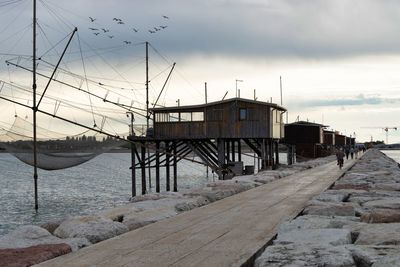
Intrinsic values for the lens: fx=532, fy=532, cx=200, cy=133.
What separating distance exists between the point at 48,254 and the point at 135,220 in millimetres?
3349

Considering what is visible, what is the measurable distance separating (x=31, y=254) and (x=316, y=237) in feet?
14.0

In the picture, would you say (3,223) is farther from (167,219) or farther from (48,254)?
(48,254)

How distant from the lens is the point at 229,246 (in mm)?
8398

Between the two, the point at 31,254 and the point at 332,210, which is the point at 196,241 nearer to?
the point at 31,254

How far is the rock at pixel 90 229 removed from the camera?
30.0 ft

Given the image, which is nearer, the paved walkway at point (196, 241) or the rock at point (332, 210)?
the paved walkway at point (196, 241)

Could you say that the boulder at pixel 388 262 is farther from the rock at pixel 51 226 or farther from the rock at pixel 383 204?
the rock at pixel 51 226

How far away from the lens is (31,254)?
25.2 ft

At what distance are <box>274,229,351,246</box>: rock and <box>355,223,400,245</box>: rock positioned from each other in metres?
0.23

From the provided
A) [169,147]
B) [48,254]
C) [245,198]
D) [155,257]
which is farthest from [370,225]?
[169,147]

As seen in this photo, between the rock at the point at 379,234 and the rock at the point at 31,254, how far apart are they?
451 centimetres

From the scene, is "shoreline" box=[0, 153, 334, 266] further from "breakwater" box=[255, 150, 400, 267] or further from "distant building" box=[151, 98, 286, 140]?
"distant building" box=[151, 98, 286, 140]

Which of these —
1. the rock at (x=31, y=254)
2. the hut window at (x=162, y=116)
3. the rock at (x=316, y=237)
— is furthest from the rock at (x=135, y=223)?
the hut window at (x=162, y=116)

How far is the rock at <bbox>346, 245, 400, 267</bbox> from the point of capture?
6758 mm
